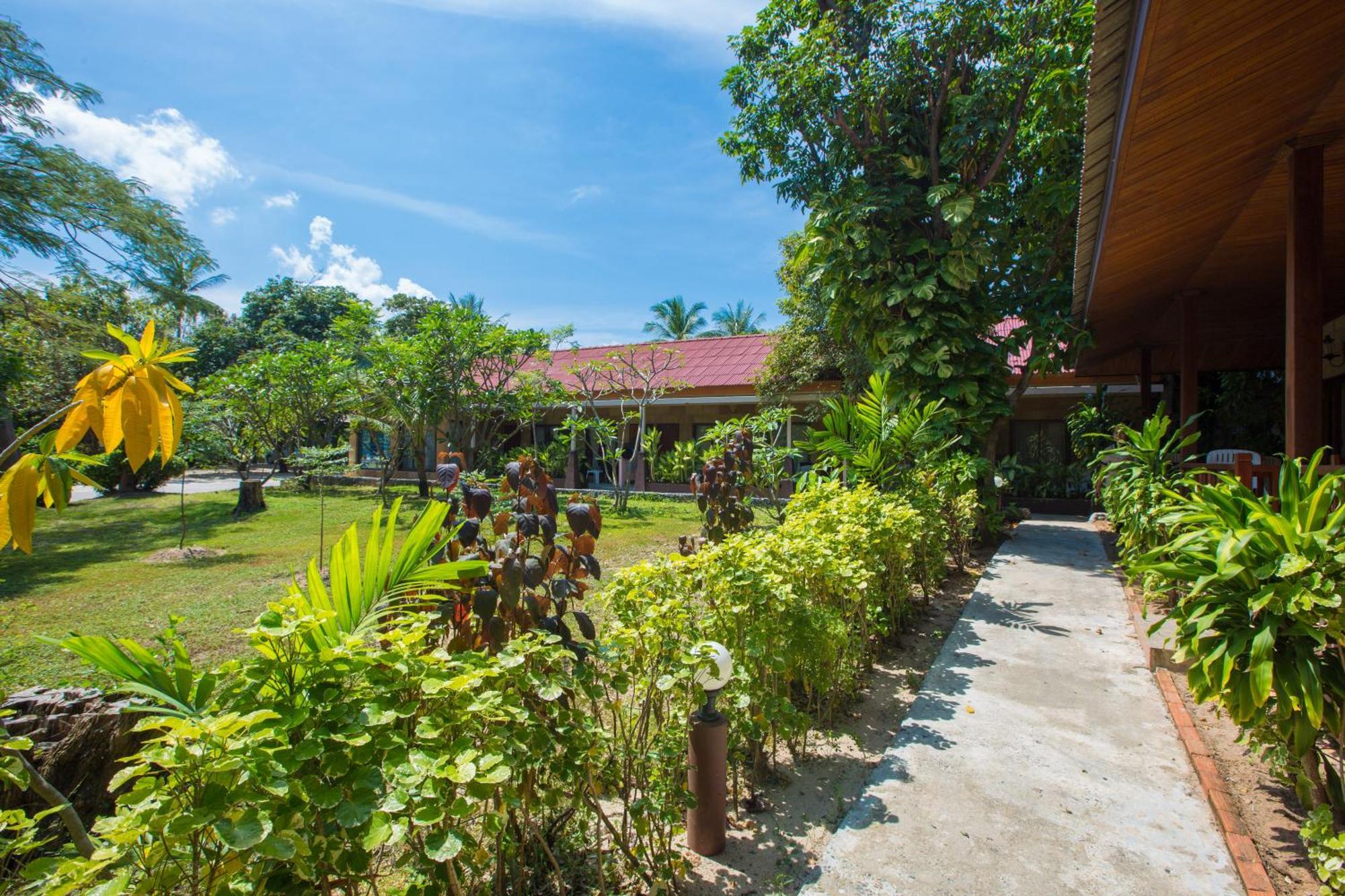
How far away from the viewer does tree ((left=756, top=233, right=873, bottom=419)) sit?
43.7 feet

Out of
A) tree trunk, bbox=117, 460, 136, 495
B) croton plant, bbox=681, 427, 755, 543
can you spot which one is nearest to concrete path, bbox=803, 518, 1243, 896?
croton plant, bbox=681, 427, 755, 543

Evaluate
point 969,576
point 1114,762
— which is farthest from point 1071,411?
point 1114,762

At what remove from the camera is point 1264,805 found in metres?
2.75

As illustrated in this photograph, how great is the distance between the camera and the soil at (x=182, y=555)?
862cm

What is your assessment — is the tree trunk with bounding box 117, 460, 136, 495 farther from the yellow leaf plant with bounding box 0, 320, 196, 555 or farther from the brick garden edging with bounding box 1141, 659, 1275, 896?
the brick garden edging with bounding box 1141, 659, 1275, 896

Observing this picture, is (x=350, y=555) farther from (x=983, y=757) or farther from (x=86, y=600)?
(x=86, y=600)

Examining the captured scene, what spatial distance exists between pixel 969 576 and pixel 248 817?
24.0 feet

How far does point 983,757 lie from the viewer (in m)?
3.11

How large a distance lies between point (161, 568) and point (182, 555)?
0.71 meters

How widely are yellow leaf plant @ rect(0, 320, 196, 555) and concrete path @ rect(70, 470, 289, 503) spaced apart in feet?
58.0

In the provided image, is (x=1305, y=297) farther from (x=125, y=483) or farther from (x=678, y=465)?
(x=125, y=483)

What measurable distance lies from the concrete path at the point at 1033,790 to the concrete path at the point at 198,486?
17.8 m

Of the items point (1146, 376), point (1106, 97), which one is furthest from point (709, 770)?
point (1146, 376)

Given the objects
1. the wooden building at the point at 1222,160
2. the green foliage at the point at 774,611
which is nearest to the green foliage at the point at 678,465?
the wooden building at the point at 1222,160
